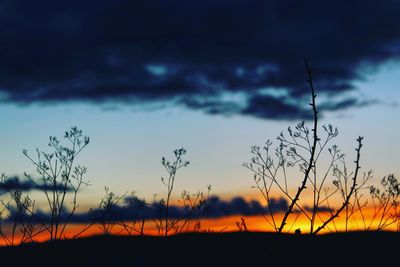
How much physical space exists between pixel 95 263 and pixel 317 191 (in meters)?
5.59

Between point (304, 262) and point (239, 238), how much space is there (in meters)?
1.21

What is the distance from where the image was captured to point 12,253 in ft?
28.1

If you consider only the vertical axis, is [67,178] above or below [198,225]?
above

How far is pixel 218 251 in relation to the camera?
26.0 ft

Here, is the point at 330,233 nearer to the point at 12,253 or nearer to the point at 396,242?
the point at 396,242

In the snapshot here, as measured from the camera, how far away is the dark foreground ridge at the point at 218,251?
764 cm

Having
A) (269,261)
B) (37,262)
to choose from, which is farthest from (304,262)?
(37,262)

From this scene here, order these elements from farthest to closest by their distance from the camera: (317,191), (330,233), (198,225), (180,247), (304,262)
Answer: (198,225) < (317,191) < (330,233) < (180,247) < (304,262)

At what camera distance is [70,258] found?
7996 millimetres

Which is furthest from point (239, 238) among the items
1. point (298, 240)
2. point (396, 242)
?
point (396, 242)

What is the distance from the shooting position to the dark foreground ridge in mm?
7645

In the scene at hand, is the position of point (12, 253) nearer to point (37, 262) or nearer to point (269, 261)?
point (37, 262)

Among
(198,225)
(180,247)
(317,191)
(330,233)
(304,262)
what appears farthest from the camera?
(198,225)

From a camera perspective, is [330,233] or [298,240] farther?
[330,233]
